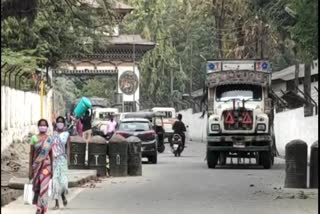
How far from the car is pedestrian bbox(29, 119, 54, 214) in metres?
16.1

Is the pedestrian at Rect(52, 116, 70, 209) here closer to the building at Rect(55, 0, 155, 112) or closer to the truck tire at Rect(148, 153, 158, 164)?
the truck tire at Rect(148, 153, 158, 164)

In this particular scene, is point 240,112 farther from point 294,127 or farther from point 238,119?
point 294,127

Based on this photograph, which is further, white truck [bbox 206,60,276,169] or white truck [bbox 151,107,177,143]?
white truck [bbox 151,107,177,143]

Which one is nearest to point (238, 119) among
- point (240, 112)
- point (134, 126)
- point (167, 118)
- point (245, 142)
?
point (240, 112)

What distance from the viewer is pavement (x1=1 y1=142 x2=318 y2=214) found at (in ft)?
48.0

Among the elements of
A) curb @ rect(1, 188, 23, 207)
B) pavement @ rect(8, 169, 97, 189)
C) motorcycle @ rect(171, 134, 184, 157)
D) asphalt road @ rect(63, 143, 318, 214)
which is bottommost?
asphalt road @ rect(63, 143, 318, 214)

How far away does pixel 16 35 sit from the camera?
80.3ft

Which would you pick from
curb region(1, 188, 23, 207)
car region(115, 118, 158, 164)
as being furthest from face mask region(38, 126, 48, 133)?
car region(115, 118, 158, 164)

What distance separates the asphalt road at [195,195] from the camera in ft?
48.3

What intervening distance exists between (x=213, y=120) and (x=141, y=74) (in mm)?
44697

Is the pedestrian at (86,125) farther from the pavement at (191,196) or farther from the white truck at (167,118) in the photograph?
the white truck at (167,118)

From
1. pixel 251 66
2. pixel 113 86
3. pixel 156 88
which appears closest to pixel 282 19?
pixel 251 66

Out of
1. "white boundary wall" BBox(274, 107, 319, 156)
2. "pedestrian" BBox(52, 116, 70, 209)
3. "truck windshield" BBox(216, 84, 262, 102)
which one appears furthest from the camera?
"white boundary wall" BBox(274, 107, 319, 156)

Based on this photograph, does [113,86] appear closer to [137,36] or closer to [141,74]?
[141,74]
